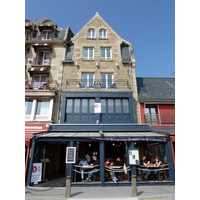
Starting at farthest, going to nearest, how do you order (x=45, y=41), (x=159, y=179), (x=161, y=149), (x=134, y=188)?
(x=45, y=41), (x=161, y=149), (x=159, y=179), (x=134, y=188)

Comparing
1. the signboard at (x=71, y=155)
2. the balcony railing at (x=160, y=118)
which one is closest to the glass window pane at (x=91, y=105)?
the balcony railing at (x=160, y=118)

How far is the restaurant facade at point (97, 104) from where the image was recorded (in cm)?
970

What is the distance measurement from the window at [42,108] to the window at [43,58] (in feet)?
14.2

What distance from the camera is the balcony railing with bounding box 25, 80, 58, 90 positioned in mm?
12484

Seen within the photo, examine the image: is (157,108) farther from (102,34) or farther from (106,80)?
(102,34)

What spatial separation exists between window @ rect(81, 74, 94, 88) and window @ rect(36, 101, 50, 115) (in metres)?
3.58

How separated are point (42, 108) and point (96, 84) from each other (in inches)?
206

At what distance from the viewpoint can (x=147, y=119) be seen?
39.8 ft

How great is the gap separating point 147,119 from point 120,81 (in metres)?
4.23

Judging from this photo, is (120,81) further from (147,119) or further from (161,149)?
(161,149)

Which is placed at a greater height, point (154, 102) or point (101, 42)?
point (101, 42)

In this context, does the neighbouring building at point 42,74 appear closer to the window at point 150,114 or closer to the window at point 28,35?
the window at point 28,35

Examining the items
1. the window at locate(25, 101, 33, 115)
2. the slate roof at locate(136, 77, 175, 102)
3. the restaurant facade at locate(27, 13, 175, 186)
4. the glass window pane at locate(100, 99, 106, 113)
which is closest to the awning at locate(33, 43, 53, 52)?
the restaurant facade at locate(27, 13, 175, 186)

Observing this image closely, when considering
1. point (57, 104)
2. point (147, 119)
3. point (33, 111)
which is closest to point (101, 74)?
point (57, 104)
